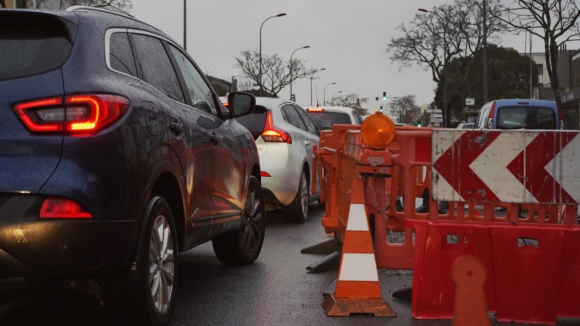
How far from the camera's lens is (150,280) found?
184 inches

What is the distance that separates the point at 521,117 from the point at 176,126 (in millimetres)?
17543

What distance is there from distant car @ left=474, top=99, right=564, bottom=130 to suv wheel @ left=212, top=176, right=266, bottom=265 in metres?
14.3

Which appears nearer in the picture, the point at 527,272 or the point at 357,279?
the point at 527,272

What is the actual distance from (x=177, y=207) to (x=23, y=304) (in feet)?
4.11

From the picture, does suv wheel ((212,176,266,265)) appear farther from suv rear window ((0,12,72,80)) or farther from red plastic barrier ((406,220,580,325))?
suv rear window ((0,12,72,80))

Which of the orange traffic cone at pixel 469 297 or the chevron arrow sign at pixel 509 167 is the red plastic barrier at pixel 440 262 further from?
the orange traffic cone at pixel 469 297

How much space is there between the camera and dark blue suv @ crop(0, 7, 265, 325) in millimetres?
4051

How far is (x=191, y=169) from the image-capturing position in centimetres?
553

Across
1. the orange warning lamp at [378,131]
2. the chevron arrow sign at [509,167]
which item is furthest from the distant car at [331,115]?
the chevron arrow sign at [509,167]

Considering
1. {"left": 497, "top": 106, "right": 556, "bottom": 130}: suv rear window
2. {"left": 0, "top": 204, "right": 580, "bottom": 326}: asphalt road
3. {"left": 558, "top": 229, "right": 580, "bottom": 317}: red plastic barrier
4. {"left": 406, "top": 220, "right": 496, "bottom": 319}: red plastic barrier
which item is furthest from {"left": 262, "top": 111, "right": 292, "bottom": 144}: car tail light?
{"left": 497, "top": 106, "right": 556, "bottom": 130}: suv rear window

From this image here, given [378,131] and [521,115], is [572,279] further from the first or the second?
[521,115]

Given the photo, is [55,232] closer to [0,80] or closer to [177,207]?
[0,80]

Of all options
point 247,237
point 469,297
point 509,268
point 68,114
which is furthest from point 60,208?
point 247,237

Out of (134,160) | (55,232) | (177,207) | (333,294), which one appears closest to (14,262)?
(55,232)
